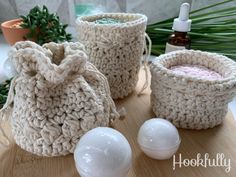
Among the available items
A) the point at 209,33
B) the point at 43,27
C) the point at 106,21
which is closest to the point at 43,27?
the point at 43,27

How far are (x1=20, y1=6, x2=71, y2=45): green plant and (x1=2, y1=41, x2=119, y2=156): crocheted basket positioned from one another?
0.60ft

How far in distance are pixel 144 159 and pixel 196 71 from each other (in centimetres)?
17

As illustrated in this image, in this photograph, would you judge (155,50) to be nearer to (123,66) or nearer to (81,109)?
(123,66)

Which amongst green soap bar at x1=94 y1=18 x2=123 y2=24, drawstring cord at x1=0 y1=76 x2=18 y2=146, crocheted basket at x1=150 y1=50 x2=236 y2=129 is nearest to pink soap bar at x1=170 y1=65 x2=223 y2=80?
crocheted basket at x1=150 y1=50 x2=236 y2=129

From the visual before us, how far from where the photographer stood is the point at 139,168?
13.2 inches

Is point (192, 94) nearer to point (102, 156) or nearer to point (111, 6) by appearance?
point (102, 156)

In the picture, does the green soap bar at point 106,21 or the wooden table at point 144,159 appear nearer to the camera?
the wooden table at point 144,159

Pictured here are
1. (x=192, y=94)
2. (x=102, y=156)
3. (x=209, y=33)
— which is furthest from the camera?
(x=209, y=33)

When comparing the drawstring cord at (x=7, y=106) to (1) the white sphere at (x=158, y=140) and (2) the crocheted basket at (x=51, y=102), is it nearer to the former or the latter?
(2) the crocheted basket at (x=51, y=102)

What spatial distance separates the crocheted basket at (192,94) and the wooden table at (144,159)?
23 mm

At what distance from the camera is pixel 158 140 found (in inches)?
13.0

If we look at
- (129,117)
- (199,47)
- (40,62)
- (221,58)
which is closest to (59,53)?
(40,62)

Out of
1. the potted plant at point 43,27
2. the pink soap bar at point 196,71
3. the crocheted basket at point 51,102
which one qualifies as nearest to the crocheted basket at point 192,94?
the pink soap bar at point 196,71

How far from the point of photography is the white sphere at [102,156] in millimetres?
280
